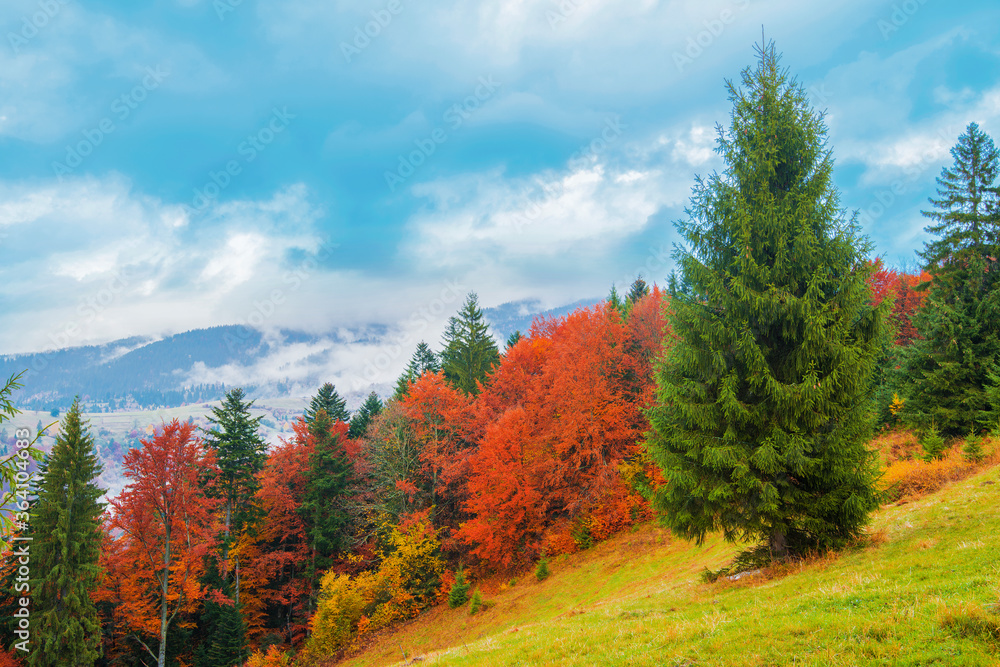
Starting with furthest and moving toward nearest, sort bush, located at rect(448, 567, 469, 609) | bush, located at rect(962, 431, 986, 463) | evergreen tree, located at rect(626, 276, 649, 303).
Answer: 1. evergreen tree, located at rect(626, 276, 649, 303)
2. bush, located at rect(448, 567, 469, 609)
3. bush, located at rect(962, 431, 986, 463)

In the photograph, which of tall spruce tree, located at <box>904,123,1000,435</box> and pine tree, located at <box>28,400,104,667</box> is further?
pine tree, located at <box>28,400,104,667</box>

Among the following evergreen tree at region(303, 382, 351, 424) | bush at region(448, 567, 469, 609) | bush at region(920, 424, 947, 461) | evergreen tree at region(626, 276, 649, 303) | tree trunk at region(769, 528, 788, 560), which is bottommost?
bush at region(448, 567, 469, 609)

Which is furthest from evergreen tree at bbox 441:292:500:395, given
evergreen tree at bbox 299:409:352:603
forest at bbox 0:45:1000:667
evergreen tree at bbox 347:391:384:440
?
evergreen tree at bbox 299:409:352:603

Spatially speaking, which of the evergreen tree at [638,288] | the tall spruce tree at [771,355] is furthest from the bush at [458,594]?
the evergreen tree at [638,288]

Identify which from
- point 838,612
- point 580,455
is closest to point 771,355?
point 838,612

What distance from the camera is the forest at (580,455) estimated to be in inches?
492

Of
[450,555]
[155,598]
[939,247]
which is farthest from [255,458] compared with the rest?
[939,247]

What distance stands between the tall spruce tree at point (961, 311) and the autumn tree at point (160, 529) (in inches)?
1773

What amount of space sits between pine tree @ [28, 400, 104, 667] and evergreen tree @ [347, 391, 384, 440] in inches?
978

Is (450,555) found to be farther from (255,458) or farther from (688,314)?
(688,314)

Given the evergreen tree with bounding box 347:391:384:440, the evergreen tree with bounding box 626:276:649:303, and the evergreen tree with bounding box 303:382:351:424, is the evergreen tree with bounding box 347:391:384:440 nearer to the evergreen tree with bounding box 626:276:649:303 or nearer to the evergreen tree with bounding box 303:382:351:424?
the evergreen tree with bounding box 303:382:351:424

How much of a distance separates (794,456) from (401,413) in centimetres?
3379

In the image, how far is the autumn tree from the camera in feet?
111

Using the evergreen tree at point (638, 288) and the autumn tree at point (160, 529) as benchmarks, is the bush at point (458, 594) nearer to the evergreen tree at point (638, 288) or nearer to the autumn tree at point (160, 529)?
the autumn tree at point (160, 529)
